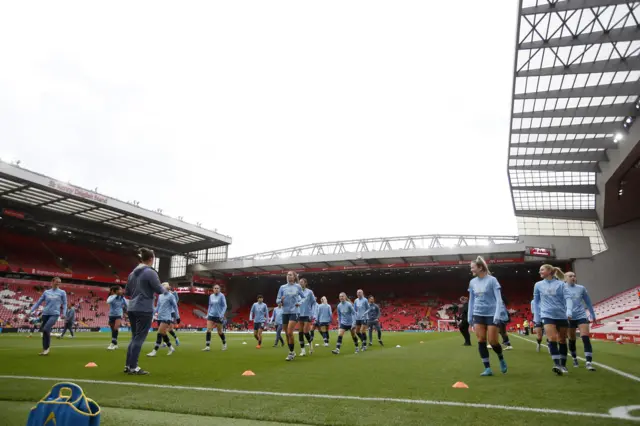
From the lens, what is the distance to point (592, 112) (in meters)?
24.7

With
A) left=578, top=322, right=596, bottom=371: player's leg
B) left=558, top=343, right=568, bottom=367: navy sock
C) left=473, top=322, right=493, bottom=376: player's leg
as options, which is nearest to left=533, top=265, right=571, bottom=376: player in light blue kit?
left=558, top=343, right=568, bottom=367: navy sock

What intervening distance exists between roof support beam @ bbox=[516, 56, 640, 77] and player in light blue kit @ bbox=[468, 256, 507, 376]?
57.3ft

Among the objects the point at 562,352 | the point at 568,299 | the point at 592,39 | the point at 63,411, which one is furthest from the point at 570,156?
the point at 63,411

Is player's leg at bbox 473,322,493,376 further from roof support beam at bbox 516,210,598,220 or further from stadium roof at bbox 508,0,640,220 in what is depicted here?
roof support beam at bbox 516,210,598,220

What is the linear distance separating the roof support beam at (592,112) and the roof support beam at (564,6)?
809 cm

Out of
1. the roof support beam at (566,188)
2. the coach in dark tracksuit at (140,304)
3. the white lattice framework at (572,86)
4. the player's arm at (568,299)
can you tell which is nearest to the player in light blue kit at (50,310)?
the coach in dark tracksuit at (140,304)

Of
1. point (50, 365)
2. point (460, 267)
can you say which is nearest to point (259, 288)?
point (460, 267)

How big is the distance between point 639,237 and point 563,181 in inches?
458

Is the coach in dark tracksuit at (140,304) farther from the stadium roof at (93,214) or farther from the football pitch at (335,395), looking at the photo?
the stadium roof at (93,214)

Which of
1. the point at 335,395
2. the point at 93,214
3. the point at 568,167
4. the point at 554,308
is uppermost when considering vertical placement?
the point at 568,167

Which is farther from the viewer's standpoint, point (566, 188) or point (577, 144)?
point (566, 188)

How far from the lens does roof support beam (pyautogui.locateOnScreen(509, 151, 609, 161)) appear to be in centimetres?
3058

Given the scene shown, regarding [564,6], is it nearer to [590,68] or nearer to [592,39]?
[592,39]

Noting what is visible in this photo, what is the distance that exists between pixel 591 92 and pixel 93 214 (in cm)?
4070
